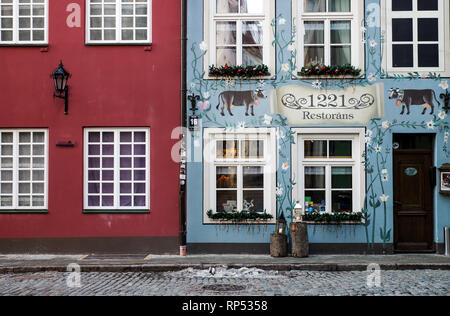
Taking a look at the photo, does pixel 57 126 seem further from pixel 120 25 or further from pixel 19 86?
pixel 120 25

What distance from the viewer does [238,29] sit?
14.2m

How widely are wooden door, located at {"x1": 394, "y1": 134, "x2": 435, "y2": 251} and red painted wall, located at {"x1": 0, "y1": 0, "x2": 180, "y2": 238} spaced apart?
5.01m

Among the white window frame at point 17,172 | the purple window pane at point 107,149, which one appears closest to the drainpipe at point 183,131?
the purple window pane at point 107,149

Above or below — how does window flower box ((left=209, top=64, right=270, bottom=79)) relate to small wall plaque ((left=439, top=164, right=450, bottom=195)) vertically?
above

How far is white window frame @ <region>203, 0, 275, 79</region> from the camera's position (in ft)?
45.8

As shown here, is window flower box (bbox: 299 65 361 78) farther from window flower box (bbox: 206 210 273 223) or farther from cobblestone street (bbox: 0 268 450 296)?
cobblestone street (bbox: 0 268 450 296)

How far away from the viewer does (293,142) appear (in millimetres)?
13875

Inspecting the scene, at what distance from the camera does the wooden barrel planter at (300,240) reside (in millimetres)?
13188

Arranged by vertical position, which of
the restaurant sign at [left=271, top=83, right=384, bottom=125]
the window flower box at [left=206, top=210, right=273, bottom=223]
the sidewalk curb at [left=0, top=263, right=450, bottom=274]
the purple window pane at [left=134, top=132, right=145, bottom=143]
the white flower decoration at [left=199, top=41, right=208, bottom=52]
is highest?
the white flower decoration at [left=199, top=41, right=208, bottom=52]

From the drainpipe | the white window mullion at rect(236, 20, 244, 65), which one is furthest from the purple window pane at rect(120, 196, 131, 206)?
the white window mullion at rect(236, 20, 244, 65)

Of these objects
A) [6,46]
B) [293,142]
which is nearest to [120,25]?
[6,46]

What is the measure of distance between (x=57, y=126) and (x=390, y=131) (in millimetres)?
7491
